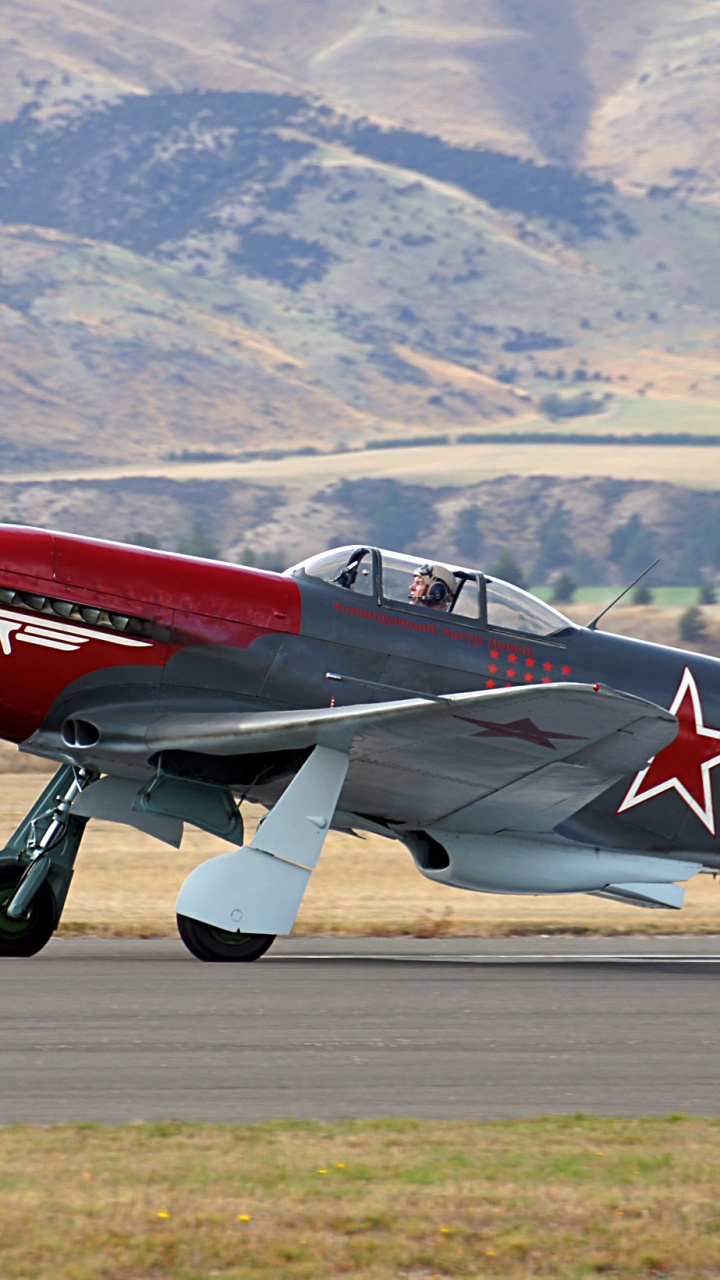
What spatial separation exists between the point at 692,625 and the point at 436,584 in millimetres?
57866

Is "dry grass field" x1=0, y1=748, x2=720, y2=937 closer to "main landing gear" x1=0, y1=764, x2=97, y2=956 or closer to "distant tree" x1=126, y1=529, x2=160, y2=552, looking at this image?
"main landing gear" x1=0, y1=764, x2=97, y2=956

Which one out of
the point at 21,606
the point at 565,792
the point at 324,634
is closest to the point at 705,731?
the point at 565,792

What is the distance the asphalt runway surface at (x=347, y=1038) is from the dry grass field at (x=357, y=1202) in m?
0.63

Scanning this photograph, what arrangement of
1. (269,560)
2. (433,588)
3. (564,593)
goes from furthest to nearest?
(269,560), (564,593), (433,588)

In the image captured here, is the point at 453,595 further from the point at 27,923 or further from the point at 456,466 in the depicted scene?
the point at 456,466

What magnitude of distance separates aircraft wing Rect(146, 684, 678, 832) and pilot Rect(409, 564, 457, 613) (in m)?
1.29

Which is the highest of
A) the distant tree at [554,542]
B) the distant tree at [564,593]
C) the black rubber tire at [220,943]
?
the distant tree at [554,542]

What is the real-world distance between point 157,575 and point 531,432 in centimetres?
18022

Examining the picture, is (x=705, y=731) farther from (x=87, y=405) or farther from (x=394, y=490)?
(x=87, y=405)

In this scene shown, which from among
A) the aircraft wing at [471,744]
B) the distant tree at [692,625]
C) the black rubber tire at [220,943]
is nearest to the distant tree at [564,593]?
the distant tree at [692,625]

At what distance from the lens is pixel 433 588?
1363 centimetres

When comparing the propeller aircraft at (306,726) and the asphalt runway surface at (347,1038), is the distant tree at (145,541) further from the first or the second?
the asphalt runway surface at (347,1038)

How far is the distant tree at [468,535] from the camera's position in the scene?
15062 centimetres

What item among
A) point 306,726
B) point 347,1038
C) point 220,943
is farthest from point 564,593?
point 347,1038
